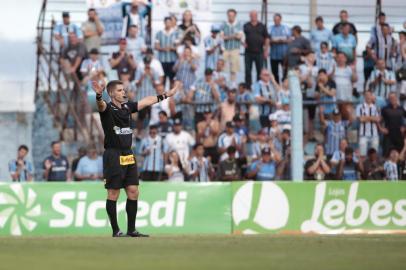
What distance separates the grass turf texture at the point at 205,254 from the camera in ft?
26.8

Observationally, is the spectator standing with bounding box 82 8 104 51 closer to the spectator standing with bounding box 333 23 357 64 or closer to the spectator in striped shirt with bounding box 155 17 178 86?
the spectator in striped shirt with bounding box 155 17 178 86

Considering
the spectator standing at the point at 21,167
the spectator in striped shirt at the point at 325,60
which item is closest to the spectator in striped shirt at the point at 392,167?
the spectator in striped shirt at the point at 325,60

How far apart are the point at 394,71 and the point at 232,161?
5007 millimetres

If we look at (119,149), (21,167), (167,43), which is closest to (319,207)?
(167,43)

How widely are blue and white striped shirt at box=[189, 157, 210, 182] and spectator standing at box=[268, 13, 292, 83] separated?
125 inches

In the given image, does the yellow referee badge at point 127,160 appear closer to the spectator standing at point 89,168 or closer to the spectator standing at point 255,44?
the spectator standing at point 89,168

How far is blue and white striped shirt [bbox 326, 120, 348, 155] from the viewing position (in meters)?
21.2

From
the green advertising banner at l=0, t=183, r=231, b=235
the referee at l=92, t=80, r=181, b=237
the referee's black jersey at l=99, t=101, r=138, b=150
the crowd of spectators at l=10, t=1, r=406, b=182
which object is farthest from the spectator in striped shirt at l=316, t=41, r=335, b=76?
the referee's black jersey at l=99, t=101, r=138, b=150

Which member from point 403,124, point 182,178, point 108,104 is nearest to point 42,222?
point 182,178

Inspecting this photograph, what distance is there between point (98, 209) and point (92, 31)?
5638 millimetres

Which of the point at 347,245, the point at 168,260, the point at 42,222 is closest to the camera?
the point at 168,260

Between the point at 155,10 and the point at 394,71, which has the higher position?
the point at 155,10

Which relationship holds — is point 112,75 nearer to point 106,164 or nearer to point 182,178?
point 182,178

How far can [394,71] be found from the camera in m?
22.7
